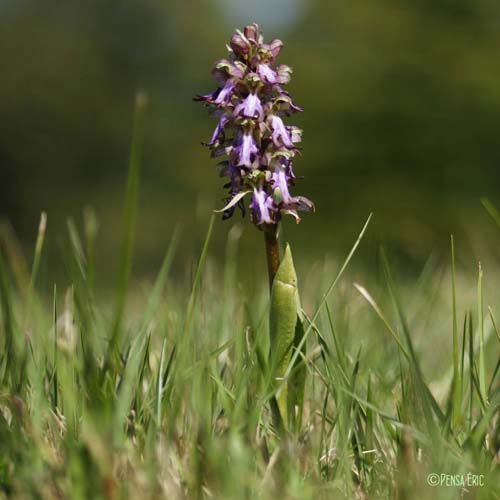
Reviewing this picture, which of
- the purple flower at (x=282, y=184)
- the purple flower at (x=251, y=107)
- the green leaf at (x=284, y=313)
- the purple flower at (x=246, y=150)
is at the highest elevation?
the purple flower at (x=251, y=107)

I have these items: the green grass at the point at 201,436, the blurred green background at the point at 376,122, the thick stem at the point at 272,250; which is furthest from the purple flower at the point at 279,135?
the blurred green background at the point at 376,122

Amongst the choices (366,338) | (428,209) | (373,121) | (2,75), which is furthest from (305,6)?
(366,338)

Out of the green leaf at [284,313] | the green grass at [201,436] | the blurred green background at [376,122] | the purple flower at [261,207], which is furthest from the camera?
the blurred green background at [376,122]

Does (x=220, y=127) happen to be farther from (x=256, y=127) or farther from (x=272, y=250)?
(x=272, y=250)

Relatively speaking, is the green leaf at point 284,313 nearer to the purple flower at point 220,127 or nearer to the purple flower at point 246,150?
the purple flower at point 246,150

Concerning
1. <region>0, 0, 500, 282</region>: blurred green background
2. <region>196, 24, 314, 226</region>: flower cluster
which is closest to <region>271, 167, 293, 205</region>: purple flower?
<region>196, 24, 314, 226</region>: flower cluster

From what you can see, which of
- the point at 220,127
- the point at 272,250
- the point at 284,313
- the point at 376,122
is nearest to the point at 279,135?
the point at 220,127
